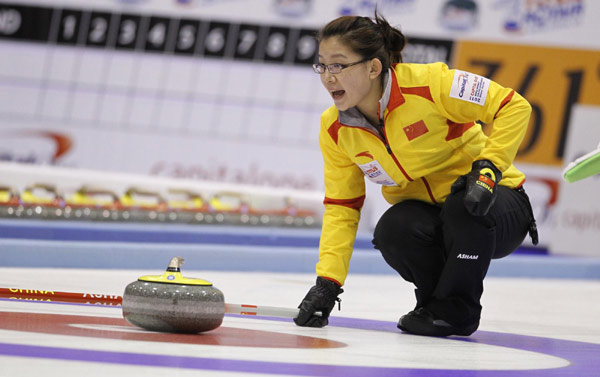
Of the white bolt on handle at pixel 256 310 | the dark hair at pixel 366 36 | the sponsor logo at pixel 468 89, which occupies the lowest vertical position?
the white bolt on handle at pixel 256 310

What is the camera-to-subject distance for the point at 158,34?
7.96m

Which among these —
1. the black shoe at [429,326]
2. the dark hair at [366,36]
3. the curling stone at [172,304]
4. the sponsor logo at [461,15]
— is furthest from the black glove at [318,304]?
the sponsor logo at [461,15]

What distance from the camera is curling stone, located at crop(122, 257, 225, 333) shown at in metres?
2.02

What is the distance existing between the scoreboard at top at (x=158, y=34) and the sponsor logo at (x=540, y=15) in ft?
4.85

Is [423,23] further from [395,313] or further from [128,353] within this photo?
[128,353]

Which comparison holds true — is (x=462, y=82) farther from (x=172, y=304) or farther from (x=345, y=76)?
(x=172, y=304)

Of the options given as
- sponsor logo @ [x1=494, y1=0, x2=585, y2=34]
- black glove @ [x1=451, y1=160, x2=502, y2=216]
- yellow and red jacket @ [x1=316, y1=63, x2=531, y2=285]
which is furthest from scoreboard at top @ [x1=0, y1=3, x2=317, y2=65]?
black glove @ [x1=451, y1=160, x2=502, y2=216]

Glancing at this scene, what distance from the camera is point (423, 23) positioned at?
7.50m

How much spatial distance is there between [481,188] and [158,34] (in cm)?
600

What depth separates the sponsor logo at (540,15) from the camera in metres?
7.25

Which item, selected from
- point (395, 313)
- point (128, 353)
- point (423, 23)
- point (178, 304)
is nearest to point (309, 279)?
point (395, 313)

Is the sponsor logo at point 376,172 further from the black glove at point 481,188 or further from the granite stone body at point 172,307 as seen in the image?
the granite stone body at point 172,307

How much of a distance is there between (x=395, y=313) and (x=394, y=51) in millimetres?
900

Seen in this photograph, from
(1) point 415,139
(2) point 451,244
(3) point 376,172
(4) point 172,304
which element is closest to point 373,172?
(3) point 376,172
